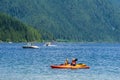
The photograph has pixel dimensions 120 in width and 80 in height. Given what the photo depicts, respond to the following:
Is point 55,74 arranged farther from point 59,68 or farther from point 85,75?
point 59,68

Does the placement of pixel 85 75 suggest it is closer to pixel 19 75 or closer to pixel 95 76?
pixel 95 76

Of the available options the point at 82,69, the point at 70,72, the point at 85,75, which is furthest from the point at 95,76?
the point at 82,69

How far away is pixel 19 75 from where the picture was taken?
78.3m

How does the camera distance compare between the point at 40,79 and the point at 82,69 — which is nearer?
the point at 40,79

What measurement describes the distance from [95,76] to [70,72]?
764 centimetres

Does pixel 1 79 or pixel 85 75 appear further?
pixel 85 75

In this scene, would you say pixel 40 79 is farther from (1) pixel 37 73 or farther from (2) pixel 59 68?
(2) pixel 59 68

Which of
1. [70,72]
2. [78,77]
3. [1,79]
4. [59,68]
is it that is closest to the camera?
[1,79]

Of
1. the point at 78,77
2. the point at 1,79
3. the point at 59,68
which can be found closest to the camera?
the point at 1,79

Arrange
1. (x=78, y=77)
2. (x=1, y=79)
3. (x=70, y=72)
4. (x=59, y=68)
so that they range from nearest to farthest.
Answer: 1. (x=1, y=79)
2. (x=78, y=77)
3. (x=70, y=72)
4. (x=59, y=68)

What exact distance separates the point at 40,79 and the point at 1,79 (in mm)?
5667

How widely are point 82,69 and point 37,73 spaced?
13.3 meters

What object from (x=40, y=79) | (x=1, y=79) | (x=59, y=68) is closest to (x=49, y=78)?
(x=40, y=79)

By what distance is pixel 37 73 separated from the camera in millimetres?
82750
